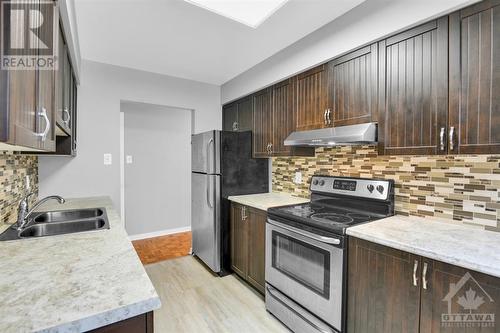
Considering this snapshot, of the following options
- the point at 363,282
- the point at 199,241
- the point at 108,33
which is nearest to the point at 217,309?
the point at 199,241

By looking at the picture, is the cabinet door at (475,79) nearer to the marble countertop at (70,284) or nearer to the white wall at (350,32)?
the white wall at (350,32)

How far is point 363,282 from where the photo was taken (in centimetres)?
154

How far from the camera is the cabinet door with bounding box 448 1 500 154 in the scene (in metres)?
1.29

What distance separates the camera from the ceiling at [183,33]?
1882mm

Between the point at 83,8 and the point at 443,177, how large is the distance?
9.18 ft

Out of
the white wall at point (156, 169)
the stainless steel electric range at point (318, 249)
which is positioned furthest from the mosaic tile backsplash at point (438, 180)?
the white wall at point (156, 169)

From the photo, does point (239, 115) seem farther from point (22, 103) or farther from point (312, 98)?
point (22, 103)

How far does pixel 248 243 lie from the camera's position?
2.63 metres

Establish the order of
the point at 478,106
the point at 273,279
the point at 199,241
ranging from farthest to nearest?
the point at 199,241
the point at 273,279
the point at 478,106

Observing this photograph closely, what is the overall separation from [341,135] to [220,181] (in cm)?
146

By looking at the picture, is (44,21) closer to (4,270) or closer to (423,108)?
(4,270)

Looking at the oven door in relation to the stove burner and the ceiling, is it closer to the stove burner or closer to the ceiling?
the stove burner

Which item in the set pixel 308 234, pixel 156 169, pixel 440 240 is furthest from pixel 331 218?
pixel 156 169

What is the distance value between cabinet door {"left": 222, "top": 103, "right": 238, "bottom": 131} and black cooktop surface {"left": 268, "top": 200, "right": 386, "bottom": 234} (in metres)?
1.60
